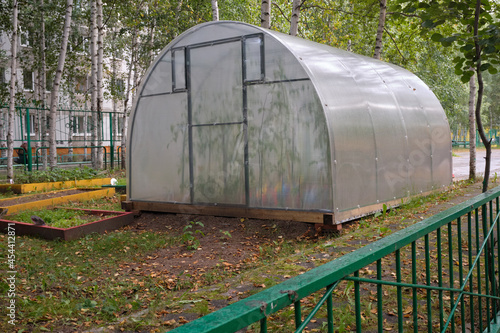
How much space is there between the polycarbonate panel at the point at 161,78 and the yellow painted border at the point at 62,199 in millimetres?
3195

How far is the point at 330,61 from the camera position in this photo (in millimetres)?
9164

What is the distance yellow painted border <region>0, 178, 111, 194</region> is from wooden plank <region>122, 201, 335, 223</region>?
3711mm

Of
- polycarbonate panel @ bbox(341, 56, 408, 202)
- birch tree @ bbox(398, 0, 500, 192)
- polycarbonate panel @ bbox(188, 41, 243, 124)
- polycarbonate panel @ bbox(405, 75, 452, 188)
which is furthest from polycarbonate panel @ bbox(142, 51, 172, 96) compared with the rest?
birch tree @ bbox(398, 0, 500, 192)

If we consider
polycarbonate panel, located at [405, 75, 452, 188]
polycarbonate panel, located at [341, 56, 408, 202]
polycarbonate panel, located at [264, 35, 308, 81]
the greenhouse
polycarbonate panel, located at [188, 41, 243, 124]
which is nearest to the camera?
the greenhouse

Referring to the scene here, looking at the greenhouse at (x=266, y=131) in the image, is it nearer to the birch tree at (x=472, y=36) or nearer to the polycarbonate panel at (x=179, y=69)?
the polycarbonate panel at (x=179, y=69)

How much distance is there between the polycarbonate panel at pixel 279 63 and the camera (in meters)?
8.40

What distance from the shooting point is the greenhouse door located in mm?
→ 9109

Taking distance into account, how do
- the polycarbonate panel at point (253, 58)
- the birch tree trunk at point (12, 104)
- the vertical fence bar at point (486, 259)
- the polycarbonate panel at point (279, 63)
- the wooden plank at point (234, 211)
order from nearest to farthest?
the vertical fence bar at point (486, 259) → the wooden plank at point (234, 211) → the polycarbonate panel at point (279, 63) → the polycarbonate panel at point (253, 58) → the birch tree trunk at point (12, 104)

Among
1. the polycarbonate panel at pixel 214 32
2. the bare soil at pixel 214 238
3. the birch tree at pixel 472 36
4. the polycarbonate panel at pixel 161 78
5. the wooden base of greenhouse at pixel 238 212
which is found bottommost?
the bare soil at pixel 214 238

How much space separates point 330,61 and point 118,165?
13.7 meters

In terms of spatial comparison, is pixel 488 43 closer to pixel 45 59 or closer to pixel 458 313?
pixel 458 313

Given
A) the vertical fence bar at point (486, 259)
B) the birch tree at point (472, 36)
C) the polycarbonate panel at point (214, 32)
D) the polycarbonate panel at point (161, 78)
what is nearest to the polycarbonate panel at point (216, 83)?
the polycarbonate panel at point (214, 32)

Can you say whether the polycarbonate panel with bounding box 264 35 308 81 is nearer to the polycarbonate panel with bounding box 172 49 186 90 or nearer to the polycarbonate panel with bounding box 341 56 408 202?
the polycarbonate panel with bounding box 341 56 408 202

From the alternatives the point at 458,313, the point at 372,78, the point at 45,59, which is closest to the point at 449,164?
the point at 372,78
